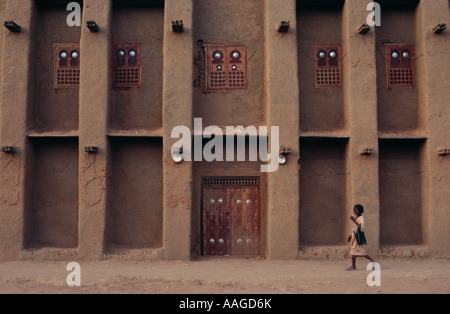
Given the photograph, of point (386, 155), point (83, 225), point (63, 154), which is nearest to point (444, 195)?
point (386, 155)

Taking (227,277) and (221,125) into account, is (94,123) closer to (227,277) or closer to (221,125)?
(221,125)

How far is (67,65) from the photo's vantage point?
947 cm

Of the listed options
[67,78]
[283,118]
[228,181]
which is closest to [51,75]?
[67,78]

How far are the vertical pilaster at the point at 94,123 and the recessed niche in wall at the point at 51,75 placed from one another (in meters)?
0.62

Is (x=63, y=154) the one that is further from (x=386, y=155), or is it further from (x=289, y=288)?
(x=386, y=155)

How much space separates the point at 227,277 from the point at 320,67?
5.38 metres

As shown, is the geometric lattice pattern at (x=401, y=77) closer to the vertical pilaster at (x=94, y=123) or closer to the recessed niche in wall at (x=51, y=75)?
the vertical pilaster at (x=94, y=123)

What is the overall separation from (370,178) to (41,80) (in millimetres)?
7918

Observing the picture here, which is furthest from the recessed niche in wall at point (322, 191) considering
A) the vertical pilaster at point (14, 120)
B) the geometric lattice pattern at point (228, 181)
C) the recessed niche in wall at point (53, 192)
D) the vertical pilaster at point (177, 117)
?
the vertical pilaster at point (14, 120)

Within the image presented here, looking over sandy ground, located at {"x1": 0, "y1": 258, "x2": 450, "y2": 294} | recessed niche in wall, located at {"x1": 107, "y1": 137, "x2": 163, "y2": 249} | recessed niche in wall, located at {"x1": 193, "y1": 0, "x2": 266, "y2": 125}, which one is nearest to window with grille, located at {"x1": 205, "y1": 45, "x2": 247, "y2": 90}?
recessed niche in wall, located at {"x1": 193, "y1": 0, "x2": 266, "y2": 125}

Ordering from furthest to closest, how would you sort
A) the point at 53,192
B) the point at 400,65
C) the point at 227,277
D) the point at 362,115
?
1. the point at 400,65
2. the point at 53,192
3. the point at 362,115
4. the point at 227,277

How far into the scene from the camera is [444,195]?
8977 mm

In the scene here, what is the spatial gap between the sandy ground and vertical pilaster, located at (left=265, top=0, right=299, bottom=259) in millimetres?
597

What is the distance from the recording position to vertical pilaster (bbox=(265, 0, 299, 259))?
8.78 metres
